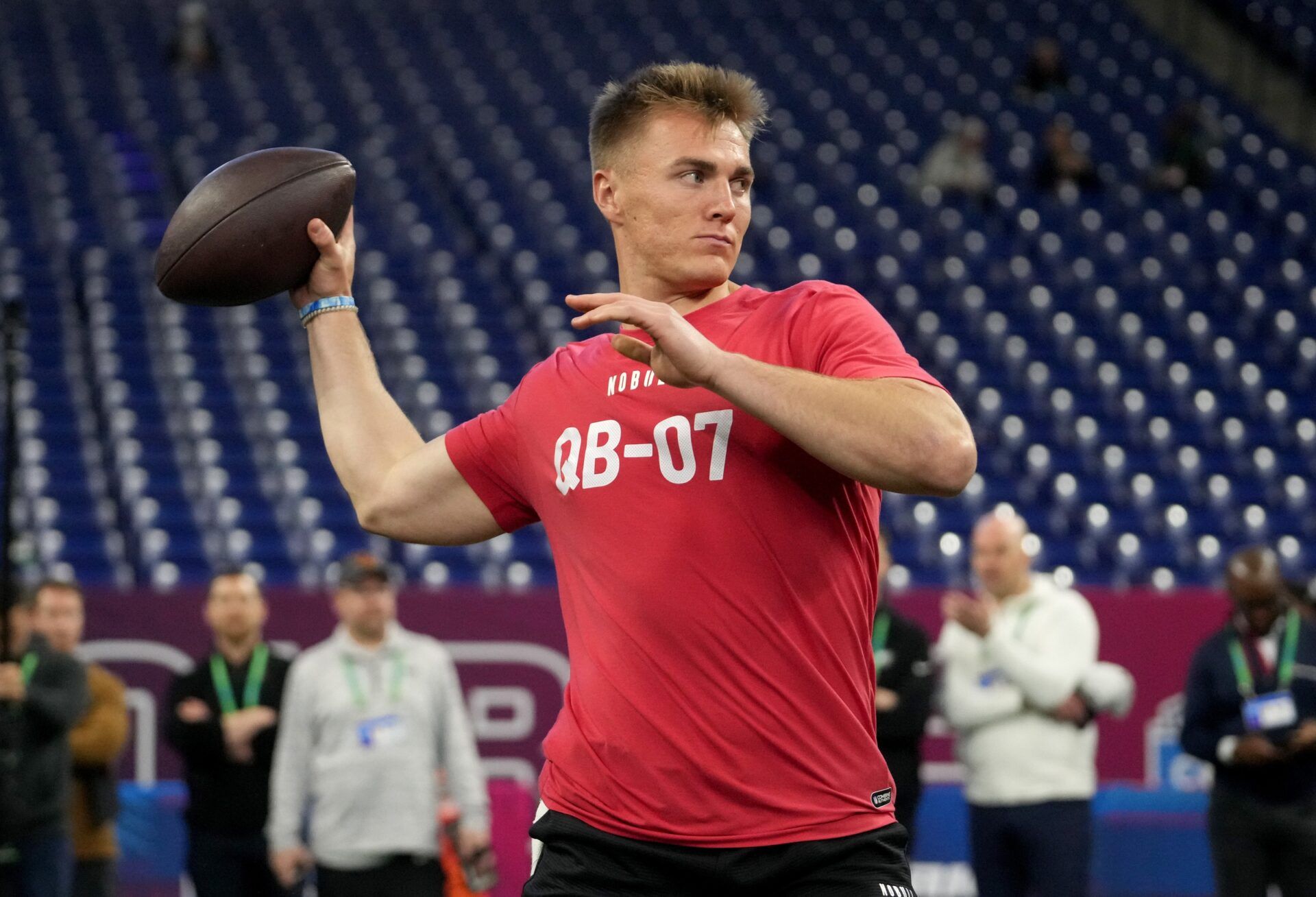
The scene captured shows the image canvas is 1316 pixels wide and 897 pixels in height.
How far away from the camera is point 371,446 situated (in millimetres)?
2420

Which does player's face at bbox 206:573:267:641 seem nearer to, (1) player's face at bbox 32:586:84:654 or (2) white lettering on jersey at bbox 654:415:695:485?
(1) player's face at bbox 32:586:84:654

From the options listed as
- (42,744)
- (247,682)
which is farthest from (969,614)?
(42,744)

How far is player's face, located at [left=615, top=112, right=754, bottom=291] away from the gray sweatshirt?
3.63 meters

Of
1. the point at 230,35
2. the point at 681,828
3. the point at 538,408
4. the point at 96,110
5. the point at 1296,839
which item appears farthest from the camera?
the point at 230,35

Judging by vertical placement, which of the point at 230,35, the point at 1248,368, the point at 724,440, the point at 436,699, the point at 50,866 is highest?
the point at 230,35

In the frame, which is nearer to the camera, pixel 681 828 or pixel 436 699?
pixel 681 828

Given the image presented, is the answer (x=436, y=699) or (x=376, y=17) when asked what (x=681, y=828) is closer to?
(x=436, y=699)

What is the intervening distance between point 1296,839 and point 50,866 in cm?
408

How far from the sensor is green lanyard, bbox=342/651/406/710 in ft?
18.4

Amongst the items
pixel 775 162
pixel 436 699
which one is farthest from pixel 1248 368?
pixel 436 699

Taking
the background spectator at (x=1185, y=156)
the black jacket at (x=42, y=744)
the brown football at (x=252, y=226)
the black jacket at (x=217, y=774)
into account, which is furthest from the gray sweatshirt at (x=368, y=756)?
the background spectator at (x=1185, y=156)

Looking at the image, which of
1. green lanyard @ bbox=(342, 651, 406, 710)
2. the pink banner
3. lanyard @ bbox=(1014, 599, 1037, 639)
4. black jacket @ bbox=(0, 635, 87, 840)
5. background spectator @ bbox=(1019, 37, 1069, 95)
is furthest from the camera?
background spectator @ bbox=(1019, 37, 1069, 95)

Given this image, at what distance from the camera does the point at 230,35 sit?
54.5 ft

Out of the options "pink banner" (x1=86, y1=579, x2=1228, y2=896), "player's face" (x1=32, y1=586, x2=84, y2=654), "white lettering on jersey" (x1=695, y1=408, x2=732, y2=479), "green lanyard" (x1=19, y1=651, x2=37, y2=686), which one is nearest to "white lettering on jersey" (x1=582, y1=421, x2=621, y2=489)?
"white lettering on jersey" (x1=695, y1=408, x2=732, y2=479)
